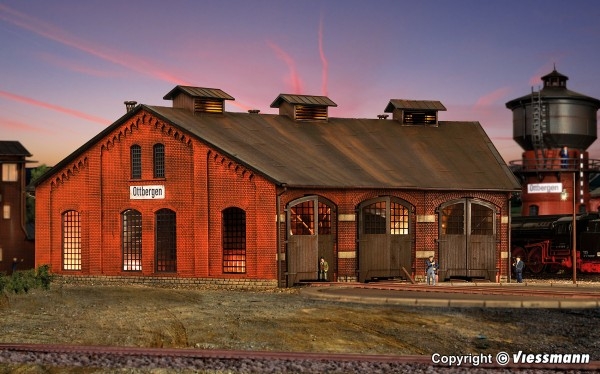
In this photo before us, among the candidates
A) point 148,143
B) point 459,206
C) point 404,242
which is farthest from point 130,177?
point 459,206

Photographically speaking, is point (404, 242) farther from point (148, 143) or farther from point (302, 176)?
point (148, 143)

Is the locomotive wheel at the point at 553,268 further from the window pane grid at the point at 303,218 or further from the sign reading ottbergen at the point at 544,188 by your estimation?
the sign reading ottbergen at the point at 544,188

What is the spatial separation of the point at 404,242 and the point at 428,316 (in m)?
12.7

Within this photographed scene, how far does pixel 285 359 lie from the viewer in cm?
1630

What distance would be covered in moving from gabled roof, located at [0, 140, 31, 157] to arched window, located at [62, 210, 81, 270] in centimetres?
2710

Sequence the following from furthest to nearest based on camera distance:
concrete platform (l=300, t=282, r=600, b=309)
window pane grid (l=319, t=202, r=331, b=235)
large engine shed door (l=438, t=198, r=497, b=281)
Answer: large engine shed door (l=438, t=198, r=497, b=281) → window pane grid (l=319, t=202, r=331, b=235) → concrete platform (l=300, t=282, r=600, b=309)

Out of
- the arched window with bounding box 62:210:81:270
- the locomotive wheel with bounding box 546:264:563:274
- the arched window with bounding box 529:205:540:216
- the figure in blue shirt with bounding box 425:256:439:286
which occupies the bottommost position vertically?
the locomotive wheel with bounding box 546:264:563:274

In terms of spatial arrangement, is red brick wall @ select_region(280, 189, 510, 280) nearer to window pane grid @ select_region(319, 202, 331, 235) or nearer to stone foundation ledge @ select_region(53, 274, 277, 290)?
window pane grid @ select_region(319, 202, 331, 235)

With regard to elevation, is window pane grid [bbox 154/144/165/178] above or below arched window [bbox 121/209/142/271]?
above

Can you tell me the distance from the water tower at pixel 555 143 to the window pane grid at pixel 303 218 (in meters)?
35.7

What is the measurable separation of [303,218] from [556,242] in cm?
1766

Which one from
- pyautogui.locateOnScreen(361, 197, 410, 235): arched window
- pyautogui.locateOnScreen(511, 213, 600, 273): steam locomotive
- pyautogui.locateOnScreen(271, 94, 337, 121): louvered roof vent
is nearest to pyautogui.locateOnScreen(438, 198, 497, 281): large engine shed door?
pyautogui.locateOnScreen(361, 197, 410, 235): arched window

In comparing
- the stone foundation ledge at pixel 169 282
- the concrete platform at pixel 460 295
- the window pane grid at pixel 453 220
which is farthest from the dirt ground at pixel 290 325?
the window pane grid at pixel 453 220

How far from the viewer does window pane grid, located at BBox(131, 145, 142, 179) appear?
123ft
